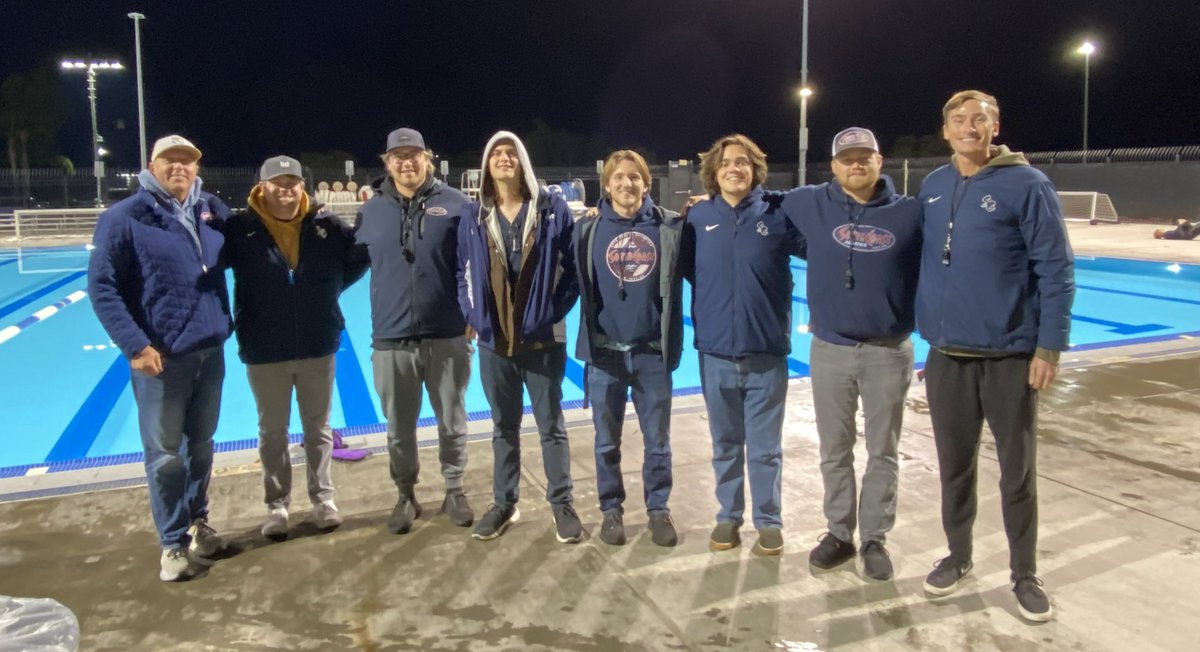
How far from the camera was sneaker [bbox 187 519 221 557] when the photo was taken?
3.55 m

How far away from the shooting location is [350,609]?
312cm

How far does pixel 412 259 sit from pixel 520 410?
32.7 inches

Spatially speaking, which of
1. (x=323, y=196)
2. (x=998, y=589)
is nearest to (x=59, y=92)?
(x=323, y=196)

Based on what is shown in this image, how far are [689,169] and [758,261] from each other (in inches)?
882

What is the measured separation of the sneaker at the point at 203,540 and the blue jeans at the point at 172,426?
0.06m

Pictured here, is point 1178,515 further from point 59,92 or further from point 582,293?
point 59,92

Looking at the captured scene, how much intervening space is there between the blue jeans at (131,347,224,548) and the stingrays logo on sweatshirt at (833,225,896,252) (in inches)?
103

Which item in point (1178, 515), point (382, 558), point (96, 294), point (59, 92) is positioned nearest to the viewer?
point (96, 294)

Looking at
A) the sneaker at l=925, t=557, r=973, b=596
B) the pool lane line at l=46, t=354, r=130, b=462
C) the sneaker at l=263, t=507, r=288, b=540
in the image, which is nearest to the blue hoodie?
the sneaker at l=925, t=557, r=973, b=596

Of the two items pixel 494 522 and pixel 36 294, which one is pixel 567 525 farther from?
pixel 36 294

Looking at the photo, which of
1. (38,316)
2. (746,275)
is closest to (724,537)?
(746,275)

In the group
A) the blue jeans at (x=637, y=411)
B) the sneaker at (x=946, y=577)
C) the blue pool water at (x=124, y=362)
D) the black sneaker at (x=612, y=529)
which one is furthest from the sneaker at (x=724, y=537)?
the blue pool water at (x=124, y=362)

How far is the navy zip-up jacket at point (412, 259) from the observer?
3805mm

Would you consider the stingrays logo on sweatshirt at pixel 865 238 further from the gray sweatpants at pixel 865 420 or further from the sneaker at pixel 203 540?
the sneaker at pixel 203 540
